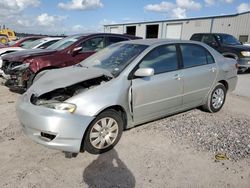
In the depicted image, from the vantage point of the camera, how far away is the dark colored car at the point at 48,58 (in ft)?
A: 19.0

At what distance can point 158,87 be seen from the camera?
3992mm

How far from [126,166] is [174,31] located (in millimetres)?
27949

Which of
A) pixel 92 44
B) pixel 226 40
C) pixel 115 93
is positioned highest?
pixel 226 40

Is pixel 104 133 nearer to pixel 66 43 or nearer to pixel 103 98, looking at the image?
pixel 103 98

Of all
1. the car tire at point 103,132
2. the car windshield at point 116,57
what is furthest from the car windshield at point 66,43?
the car tire at point 103,132

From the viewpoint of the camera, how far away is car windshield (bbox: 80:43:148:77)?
388cm

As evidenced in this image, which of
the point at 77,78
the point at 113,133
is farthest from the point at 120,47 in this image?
the point at 113,133

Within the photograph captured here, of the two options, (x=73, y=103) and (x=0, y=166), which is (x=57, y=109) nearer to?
(x=73, y=103)

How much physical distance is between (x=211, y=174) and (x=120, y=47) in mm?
2674

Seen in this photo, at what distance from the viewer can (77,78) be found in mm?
3605

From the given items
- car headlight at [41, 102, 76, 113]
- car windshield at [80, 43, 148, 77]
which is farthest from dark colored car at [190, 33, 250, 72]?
car headlight at [41, 102, 76, 113]

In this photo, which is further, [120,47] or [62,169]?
[120,47]

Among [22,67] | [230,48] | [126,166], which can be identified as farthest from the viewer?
[230,48]

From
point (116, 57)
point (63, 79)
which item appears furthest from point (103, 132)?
point (116, 57)
